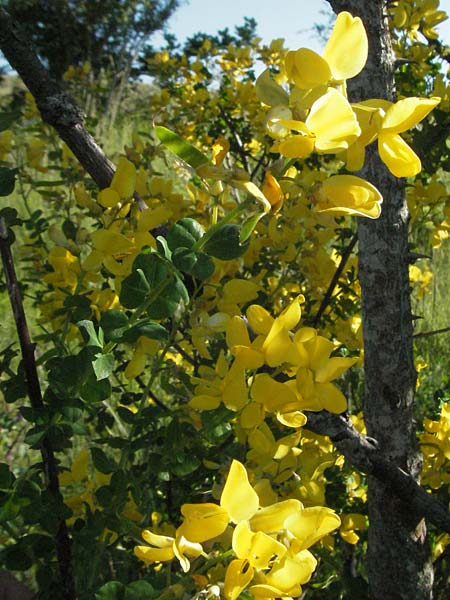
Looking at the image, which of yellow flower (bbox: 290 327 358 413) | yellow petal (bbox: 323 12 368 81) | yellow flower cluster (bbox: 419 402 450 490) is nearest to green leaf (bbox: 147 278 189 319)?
yellow flower (bbox: 290 327 358 413)

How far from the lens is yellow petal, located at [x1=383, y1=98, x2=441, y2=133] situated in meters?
0.44

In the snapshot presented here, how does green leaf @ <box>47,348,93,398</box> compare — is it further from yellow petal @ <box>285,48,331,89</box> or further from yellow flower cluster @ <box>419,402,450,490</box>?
yellow flower cluster @ <box>419,402,450,490</box>

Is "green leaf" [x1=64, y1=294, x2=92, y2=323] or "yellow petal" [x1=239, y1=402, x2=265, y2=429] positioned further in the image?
"green leaf" [x1=64, y1=294, x2=92, y2=323]

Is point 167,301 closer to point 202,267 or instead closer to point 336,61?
point 202,267

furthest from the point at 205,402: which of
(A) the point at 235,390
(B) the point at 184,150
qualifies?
(B) the point at 184,150

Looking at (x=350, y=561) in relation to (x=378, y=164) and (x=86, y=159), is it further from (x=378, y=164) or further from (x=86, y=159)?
(x=86, y=159)

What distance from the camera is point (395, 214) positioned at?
0.85 meters

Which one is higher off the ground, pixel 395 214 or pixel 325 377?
pixel 395 214

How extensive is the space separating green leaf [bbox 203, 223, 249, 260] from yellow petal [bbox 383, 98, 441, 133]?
0.43 ft

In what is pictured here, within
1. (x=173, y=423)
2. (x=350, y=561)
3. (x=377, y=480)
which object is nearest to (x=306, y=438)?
(x=377, y=480)

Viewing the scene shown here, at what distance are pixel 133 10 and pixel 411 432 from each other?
30.4 feet

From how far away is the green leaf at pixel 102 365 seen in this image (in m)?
0.56

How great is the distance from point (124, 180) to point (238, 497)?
35 centimetres

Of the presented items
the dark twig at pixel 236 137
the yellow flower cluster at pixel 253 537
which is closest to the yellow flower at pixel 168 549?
the yellow flower cluster at pixel 253 537
